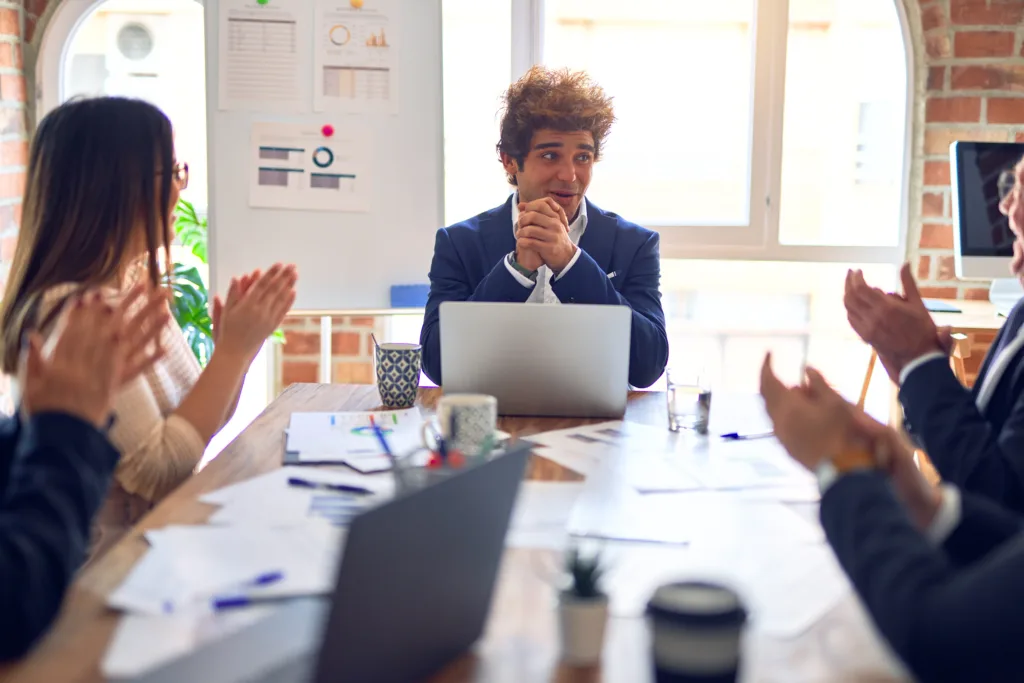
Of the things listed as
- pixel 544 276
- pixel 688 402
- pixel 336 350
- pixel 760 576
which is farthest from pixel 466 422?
pixel 336 350

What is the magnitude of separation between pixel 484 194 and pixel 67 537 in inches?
110

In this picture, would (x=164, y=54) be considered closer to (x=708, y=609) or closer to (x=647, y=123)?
(x=647, y=123)

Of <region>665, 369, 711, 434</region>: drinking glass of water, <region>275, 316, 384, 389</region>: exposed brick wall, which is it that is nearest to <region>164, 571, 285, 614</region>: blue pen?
Result: <region>665, 369, 711, 434</region>: drinking glass of water

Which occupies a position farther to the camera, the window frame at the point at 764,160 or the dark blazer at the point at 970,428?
the window frame at the point at 764,160

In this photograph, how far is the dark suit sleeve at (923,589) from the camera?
710 mm

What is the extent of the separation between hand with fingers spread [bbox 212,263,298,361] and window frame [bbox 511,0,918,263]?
1902 mm

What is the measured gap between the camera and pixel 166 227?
1581 millimetres

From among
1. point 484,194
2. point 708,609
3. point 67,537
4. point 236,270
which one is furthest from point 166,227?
point 484,194

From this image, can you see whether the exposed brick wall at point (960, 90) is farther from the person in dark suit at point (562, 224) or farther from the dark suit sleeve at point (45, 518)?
the dark suit sleeve at point (45, 518)

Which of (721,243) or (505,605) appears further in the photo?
(721,243)

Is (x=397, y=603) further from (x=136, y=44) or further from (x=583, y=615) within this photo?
(x=136, y=44)

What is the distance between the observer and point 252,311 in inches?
62.1

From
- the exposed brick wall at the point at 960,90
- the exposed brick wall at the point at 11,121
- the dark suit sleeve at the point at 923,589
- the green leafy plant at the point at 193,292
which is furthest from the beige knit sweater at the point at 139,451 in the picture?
the exposed brick wall at the point at 960,90

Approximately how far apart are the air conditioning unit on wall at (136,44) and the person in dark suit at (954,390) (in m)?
3.01
